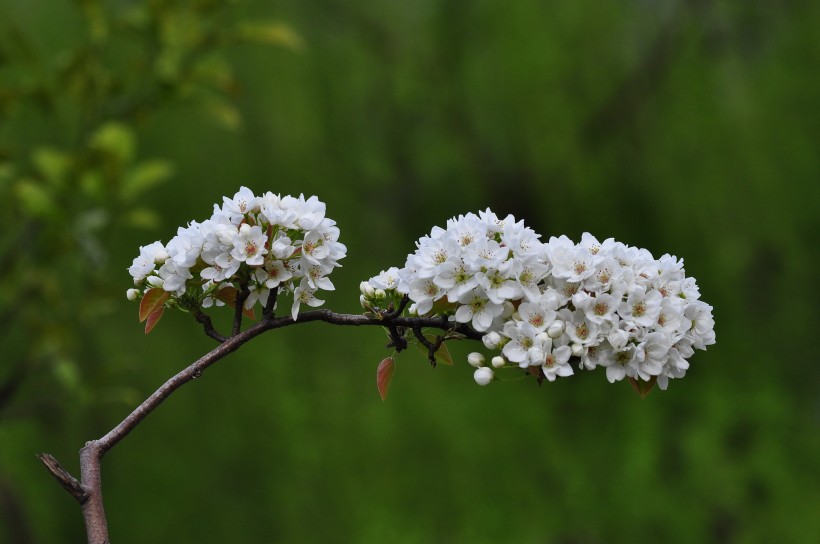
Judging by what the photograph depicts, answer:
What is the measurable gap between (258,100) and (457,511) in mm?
1086

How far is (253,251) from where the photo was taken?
68cm

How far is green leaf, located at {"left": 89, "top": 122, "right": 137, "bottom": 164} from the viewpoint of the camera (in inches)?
52.2

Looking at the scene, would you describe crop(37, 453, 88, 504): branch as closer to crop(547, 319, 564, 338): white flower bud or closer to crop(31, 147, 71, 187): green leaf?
crop(547, 319, 564, 338): white flower bud

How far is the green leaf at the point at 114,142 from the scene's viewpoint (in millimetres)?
1325

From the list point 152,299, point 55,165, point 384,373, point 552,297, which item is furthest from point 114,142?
point 552,297

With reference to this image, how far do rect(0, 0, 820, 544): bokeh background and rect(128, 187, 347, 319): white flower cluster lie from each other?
1268mm

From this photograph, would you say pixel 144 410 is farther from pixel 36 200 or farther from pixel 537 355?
pixel 36 200

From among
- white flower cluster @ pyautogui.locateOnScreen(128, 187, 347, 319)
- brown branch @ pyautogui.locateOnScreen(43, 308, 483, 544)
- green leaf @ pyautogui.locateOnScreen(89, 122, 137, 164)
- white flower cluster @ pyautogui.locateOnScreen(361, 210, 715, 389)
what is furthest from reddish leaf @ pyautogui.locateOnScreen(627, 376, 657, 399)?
green leaf @ pyautogui.locateOnScreen(89, 122, 137, 164)

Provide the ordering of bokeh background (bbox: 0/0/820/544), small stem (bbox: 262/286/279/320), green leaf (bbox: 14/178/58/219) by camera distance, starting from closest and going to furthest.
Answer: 1. small stem (bbox: 262/286/279/320)
2. green leaf (bbox: 14/178/58/219)
3. bokeh background (bbox: 0/0/820/544)

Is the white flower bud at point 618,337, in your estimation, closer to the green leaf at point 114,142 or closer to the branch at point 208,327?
the branch at point 208,327

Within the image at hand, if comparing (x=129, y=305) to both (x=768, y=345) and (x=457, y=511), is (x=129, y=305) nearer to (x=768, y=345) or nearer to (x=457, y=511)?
(x=457, y=511)

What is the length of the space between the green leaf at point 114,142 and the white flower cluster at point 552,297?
794mm

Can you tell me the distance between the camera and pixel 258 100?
7.04 ft

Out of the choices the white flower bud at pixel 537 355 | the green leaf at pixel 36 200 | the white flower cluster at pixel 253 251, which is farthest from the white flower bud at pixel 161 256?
the green leaf at pixel 36 200
